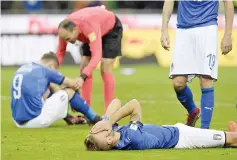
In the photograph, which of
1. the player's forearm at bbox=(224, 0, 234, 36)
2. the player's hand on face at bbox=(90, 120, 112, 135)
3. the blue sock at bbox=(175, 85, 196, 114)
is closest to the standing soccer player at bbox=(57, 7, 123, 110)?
the blue sock at bbox=(175, 85, 196, 114)

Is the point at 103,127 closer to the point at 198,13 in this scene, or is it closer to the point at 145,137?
the point at 145,137

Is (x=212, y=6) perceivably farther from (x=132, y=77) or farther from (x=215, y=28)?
(x=132, y=77)

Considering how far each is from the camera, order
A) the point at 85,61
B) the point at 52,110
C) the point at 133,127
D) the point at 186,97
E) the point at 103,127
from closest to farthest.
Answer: the point at 103,127 < the point at 133,127 < the point at 186,97 < the point at 52,110 < the point at 85,61

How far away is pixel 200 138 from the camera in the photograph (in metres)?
10.1

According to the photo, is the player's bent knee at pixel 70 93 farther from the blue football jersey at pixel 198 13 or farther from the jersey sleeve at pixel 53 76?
the blue football jersey at pixel 198 13

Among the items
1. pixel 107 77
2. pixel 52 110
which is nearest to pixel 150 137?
pixel 52 110

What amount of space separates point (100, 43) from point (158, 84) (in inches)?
306

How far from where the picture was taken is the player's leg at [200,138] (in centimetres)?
1012

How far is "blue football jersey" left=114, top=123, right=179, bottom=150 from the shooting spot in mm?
9961

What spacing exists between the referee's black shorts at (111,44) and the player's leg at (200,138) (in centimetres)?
434

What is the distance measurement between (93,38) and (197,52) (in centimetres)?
247

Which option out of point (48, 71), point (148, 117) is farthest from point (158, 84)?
point (48, 71)

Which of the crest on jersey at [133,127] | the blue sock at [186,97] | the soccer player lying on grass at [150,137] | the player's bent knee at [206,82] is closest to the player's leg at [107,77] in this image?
the blue sock at [186,97]

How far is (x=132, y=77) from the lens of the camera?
77.0ft
